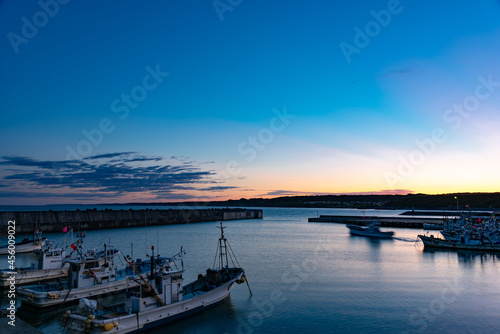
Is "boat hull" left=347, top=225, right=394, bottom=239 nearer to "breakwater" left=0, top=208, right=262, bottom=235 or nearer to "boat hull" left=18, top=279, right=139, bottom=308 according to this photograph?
"breakwater" left=0, top=208, right=262, bottom=235

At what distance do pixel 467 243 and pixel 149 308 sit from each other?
182 ft

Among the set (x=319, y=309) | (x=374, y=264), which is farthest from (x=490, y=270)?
(x=319, y=309)

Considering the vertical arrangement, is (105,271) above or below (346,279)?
above

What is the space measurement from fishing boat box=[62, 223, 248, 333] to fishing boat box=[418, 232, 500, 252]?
4809 centimetres

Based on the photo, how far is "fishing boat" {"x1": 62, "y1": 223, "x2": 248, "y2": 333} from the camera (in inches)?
745

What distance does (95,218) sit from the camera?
95750mm

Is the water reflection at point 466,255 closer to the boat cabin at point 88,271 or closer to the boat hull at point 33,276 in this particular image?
the boat cabin at point 88,271

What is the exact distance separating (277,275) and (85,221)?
2736 inches

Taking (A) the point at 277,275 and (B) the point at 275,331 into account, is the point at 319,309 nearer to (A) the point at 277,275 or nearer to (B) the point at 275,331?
(B) the point at 275,331

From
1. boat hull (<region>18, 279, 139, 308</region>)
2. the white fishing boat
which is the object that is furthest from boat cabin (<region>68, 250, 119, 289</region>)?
Result: the white fishing boat

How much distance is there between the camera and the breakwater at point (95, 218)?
8096 cm

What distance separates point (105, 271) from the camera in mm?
27938

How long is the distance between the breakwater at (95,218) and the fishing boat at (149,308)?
1846 inches

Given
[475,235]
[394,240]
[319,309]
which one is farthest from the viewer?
[394,240]
